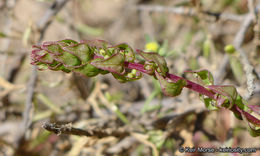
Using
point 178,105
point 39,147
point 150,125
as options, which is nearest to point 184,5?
point 178,105

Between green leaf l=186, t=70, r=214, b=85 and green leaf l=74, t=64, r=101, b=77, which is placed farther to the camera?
green leaf l=186, t=70, r=214, b=85

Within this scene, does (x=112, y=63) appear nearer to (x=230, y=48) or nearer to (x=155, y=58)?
(x=155, y=58)

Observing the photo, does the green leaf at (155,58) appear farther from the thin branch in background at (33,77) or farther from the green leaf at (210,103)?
the thin branch in background at (33,77)

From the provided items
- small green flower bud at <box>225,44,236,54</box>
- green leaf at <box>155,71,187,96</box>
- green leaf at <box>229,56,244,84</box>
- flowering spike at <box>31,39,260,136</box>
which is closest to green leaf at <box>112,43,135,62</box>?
flowering spike at <box>31,39,260,136</box>

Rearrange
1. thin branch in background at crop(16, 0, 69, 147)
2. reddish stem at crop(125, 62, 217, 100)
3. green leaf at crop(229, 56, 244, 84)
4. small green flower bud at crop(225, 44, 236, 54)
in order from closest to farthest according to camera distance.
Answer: reddish stem at crop(125, 62, 217, 100) → small green flower bud at crop(225, 44, 236, 54) → green leaf at crop(229, 56, 244, 84) → thin branch in background at crop(16, 0, 69, 147)

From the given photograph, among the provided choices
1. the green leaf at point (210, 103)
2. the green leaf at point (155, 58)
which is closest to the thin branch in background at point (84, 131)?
the green leaf at point (155, 58)

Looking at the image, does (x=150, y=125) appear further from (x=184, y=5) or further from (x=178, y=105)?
(x=184, y=5)

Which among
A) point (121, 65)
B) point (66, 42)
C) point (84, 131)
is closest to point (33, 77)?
point (84, 131)

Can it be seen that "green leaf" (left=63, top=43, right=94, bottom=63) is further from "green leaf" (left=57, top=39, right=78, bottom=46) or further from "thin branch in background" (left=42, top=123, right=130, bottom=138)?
"thin branch in background" (left=42, top=123, right=130, bottom=138)
